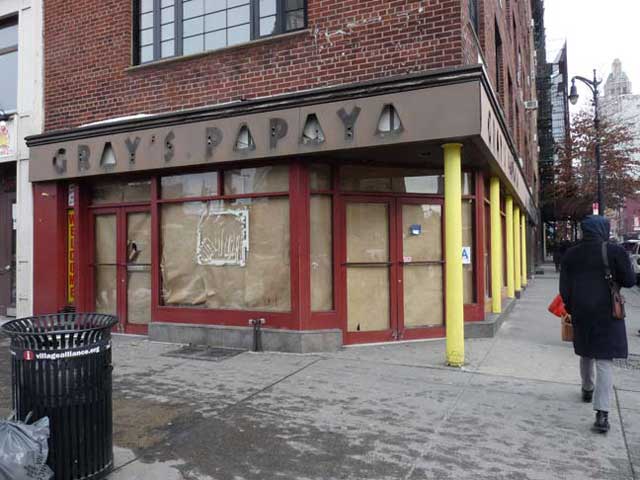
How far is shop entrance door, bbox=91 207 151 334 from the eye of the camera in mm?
9031

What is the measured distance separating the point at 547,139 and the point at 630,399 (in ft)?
111

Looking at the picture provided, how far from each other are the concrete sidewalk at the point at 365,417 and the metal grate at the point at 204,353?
0.04m

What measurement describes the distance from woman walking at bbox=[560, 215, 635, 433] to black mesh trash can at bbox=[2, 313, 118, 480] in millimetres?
3880

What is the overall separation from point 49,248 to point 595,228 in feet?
29.2

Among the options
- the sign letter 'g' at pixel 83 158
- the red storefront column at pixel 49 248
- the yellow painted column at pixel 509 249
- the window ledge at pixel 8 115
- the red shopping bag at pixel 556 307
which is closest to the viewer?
the red shopping bag at pixel 556 307

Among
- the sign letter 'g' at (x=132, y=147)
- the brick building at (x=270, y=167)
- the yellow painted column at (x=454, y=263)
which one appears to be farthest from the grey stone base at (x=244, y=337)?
the sign letter 'g' at (x=132, y=147)

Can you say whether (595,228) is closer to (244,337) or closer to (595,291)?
(595,291)

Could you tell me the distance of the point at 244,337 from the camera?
7734 millimetres

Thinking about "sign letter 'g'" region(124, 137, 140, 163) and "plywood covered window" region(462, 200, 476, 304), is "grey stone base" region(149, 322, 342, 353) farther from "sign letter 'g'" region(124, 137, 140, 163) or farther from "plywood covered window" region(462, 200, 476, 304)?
"sign letter 'g'" region(124, 137, 140, 163)

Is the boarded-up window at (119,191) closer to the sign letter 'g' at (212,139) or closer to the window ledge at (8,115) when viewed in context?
the sign letter 'g' at (212,139)

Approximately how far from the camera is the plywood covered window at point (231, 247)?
25.5 ft

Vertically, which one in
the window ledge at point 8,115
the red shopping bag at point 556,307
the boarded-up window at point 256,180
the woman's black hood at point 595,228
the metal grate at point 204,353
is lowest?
the metal grate at point 204,353

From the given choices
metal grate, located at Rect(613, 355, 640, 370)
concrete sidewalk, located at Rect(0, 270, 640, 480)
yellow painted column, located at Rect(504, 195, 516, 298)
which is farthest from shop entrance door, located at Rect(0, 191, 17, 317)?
yellow painted column, located at Rect(504, 195, 516, 298)

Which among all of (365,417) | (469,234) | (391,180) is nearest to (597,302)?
(365,417)
